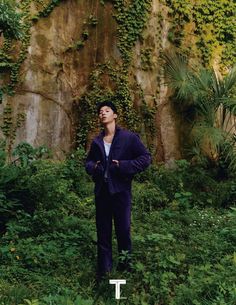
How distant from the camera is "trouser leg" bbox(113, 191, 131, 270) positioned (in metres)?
5.36

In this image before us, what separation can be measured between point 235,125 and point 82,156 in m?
3.38

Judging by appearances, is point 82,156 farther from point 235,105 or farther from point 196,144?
point 235,105

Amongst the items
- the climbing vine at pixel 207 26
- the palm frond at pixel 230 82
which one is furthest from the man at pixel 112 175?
the climbing vine at pixel 207 26

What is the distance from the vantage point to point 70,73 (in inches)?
438

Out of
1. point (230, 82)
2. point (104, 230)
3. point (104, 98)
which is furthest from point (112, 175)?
point (230, 82)

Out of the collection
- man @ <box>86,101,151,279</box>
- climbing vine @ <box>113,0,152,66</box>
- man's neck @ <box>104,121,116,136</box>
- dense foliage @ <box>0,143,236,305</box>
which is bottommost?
dense foliage @ <box>0,143,236,305</box>

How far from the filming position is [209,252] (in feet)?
20.2

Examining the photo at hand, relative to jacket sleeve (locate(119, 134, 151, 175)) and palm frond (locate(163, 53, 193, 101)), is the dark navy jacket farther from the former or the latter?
palm frond (locate(163, 53, 193, 101))

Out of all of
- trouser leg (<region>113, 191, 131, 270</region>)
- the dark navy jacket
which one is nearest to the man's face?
the dark navy jacket

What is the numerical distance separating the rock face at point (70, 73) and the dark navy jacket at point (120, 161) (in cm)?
559

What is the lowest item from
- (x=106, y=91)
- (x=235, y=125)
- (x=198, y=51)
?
(x=235, y=125)

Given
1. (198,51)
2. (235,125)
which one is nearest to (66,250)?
(235,125)

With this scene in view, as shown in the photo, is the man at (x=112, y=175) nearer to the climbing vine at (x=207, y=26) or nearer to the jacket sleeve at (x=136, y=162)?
the jacket sleeve at (x=136, y=162)

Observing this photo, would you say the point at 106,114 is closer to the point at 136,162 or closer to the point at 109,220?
the point at 136,162
